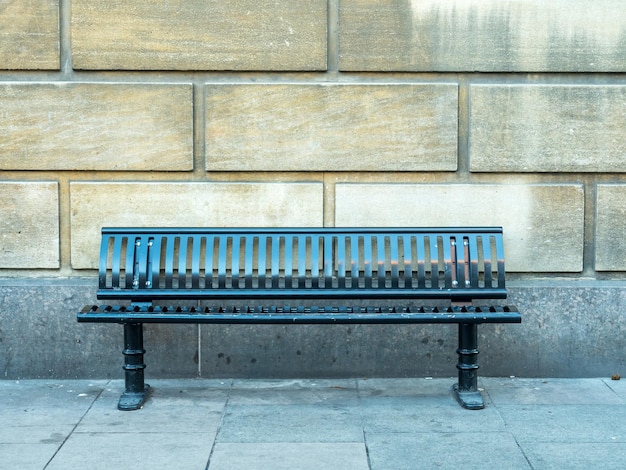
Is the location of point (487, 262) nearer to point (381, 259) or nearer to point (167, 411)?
point (381, 259)

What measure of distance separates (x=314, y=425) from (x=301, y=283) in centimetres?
91

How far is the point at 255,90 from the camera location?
5691 millimetres

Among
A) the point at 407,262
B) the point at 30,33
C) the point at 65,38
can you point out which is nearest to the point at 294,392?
the point at 407,262

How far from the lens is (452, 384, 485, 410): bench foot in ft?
16.8

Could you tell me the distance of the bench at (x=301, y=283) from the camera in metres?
5.12

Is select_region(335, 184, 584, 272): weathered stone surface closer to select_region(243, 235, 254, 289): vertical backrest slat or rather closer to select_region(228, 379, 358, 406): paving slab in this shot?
select_region(243, 235, 254, 289): vertical backrest slat

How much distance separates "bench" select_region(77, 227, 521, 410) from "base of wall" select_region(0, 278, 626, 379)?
15.9 inches

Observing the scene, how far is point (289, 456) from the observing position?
14.3 feet

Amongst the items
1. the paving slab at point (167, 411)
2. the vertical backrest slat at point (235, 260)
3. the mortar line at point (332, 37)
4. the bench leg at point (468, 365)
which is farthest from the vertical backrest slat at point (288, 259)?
the mortar line at point (332, 37)

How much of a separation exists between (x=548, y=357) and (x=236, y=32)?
2.96 m

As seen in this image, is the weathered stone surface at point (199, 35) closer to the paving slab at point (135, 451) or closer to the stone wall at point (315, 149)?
the stone wall at point (315, 149)

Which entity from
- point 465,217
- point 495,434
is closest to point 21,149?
point 465,217

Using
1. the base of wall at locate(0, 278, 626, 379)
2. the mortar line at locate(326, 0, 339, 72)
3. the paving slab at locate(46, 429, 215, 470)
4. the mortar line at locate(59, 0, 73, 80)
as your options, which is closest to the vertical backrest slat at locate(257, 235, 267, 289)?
the base of wall at locate(0, 278, 626, 379)

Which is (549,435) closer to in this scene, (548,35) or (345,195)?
(345,195)
